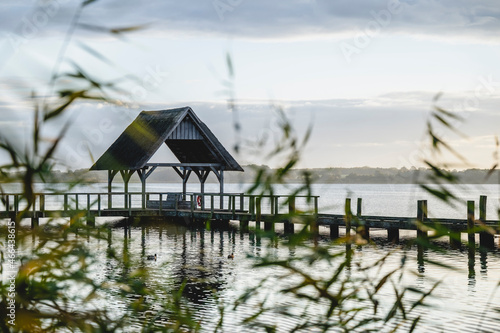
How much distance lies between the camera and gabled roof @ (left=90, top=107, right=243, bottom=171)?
28.1 m

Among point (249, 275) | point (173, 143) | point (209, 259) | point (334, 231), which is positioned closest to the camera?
point (249, 275)

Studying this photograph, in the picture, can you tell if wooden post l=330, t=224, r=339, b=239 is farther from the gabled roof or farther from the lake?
the gabled roof

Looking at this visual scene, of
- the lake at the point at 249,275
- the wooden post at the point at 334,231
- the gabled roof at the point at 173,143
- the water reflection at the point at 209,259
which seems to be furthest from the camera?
the gabled roof at the point at 173,143

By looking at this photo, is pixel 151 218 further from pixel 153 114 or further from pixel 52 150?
pixel 52 150

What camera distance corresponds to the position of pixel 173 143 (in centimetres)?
3145

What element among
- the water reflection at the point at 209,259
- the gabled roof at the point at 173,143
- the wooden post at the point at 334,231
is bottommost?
the water reflection at the point at 209,259

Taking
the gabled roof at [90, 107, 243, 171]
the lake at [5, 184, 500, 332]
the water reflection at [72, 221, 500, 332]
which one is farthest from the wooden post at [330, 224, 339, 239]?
the gabled roof at [90, 107, 243, 171]

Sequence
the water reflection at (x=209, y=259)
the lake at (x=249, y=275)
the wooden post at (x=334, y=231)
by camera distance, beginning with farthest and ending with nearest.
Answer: the wooden post at (x=334, y=231)
the water reflection at (x=209, y=259)
the lake at (x=249, y=275)

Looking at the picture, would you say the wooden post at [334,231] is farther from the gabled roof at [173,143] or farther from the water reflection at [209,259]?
the gabled roof at [173,143]

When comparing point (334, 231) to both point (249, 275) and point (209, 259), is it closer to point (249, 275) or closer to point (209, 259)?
point (209, 259)

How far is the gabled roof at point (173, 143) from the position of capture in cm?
2811

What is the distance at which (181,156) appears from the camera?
31719 mm

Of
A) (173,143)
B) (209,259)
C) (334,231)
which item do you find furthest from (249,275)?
(173,143)

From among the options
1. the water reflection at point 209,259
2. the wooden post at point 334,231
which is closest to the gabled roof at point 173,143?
the water reflection at point 209,259
